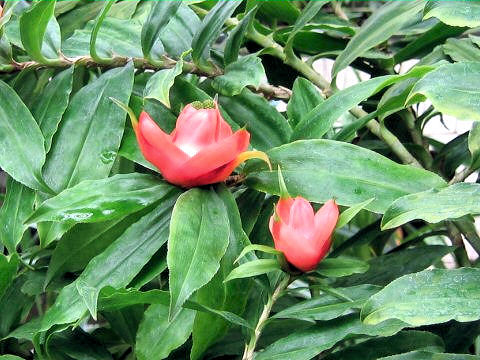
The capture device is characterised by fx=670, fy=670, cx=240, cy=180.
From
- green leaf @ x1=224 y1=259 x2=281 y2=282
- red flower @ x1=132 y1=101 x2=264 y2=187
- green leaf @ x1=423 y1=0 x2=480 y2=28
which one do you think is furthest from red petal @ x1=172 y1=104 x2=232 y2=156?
green leaf @ x1=423 y1=0 x2=480 y2=28

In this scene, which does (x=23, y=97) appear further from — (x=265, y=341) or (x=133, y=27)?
(x=265, y=341)

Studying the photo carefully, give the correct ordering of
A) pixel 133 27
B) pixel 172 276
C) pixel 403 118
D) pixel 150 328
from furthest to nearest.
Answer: pixel 403 118
pixel 133 27
pixel 150 328
pixel 172 276

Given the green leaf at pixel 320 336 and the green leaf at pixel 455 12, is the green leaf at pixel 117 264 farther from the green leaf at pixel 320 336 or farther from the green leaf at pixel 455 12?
the green leaf at pixel 455 12

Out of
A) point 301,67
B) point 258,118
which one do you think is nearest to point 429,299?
point 258,118

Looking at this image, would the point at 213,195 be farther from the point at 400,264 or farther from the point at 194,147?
the point at 400,264

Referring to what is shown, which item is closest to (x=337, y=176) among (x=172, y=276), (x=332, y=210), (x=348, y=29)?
(x=332, y=210)

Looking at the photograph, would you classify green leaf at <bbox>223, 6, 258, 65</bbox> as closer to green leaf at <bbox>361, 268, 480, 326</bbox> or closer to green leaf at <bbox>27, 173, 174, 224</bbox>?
green leaf at <bbox>27, 173, 174, 224</bbox>
